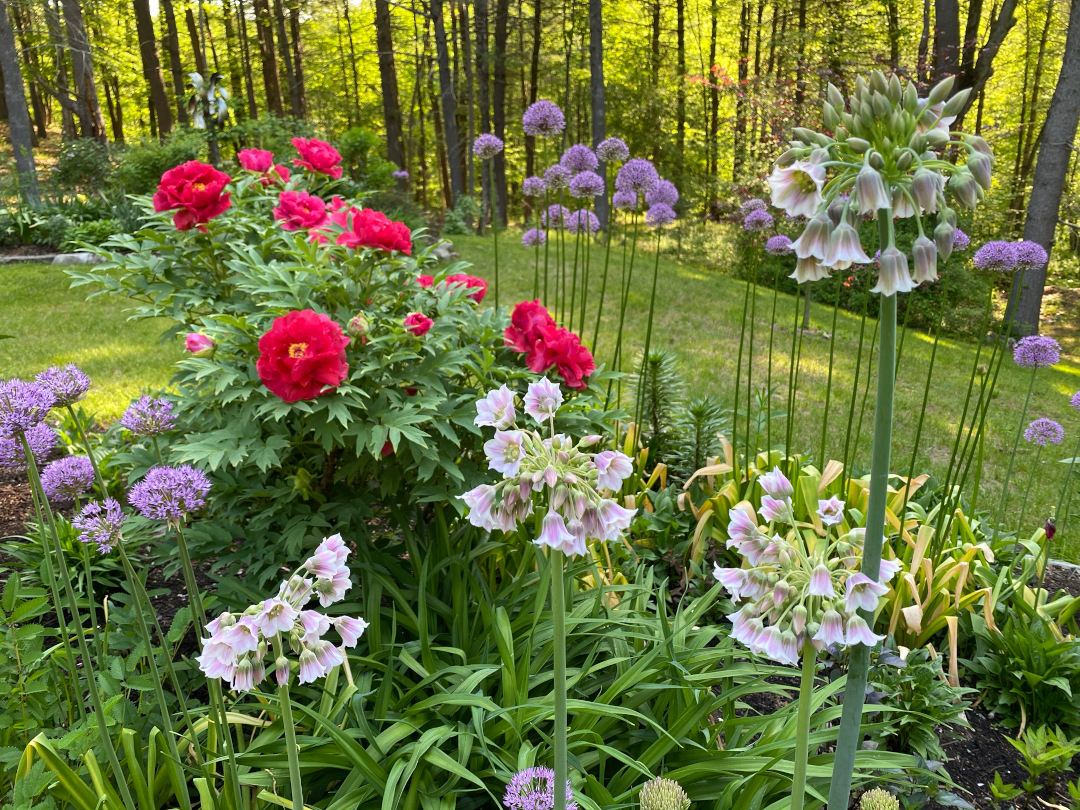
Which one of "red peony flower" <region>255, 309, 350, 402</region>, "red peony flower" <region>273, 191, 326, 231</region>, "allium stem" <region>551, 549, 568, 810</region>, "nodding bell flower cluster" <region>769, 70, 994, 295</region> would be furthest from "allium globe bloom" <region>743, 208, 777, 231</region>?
"allium stem" <region>551, 549, 568, 810</region>

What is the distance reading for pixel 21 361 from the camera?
561cm

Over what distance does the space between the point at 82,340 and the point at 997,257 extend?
697 cm

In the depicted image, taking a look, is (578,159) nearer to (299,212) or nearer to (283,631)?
(299,212)

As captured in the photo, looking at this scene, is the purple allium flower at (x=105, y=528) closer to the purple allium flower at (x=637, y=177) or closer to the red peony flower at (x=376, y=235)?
the red peony flower at (x=376, y=235)

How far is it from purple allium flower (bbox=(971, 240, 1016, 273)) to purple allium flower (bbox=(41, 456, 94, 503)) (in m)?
3.11

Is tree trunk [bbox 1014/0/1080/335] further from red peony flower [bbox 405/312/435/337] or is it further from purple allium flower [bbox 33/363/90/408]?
purple allium flower [bbox 33/363/90/408]

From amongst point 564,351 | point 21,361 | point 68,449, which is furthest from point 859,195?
point 21,361

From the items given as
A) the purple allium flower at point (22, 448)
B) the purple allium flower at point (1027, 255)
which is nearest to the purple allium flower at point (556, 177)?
the purple allium flower at point (1027, 255)

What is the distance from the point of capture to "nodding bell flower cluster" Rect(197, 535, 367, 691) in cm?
101

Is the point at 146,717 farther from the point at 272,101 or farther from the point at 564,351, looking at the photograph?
the point at 272,101

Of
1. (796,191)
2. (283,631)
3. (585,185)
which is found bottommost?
(283,631)

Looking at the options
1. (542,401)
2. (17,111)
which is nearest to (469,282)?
(542,401)

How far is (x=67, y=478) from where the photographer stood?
1.76 m

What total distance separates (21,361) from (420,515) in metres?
4.73
